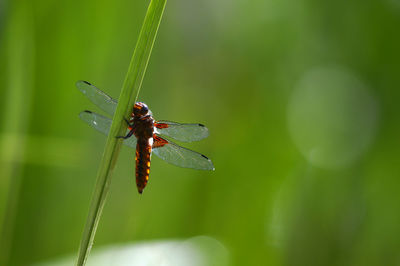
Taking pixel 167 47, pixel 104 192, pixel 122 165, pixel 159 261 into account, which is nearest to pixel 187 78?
pixel 167 47

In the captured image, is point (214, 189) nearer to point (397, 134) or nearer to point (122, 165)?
point (122, 165)

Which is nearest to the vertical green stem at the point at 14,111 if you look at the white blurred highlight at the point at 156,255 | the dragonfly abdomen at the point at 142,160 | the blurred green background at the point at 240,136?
the blurred green background at the point at 240,136

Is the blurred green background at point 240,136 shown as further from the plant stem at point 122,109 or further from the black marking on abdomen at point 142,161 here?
the plant stem at point 122,109

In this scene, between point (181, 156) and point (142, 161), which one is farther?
point (181, 156)

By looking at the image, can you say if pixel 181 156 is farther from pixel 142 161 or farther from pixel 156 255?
pixel 156 255

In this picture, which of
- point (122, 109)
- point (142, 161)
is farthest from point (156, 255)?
point (122, 109)
